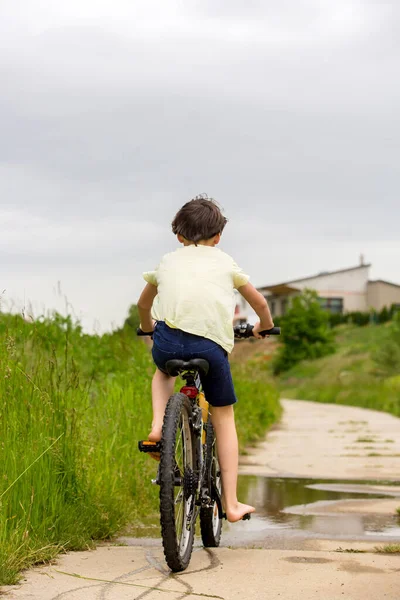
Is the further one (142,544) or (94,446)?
(94,446)

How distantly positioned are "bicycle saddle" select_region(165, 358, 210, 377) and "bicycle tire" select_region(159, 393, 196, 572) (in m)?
0.13

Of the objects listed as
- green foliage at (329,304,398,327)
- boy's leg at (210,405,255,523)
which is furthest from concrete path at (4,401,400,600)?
green foliage at (329,304,398,327)

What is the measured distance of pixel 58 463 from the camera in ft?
16.3

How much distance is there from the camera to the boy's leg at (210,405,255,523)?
4.79 metres

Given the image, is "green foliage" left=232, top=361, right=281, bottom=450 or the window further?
the window

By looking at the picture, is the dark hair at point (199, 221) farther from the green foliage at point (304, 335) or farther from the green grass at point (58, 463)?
the green foliage at point (304, 335)

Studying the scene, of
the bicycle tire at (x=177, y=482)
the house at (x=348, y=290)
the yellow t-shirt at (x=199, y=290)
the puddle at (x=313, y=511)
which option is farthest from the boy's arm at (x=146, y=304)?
the house at (x=348, y=290)

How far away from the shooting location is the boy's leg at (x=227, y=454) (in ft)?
15.7

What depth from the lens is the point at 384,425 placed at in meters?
18.7

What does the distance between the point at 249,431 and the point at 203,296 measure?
9.64 meters

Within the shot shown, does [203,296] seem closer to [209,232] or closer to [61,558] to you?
[209,232]

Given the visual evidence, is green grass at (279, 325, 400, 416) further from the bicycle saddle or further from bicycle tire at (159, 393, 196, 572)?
the bicycle saddle

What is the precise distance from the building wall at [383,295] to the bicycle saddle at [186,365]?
87.8 m

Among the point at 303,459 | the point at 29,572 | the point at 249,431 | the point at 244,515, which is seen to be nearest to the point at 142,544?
the point at 244,515
